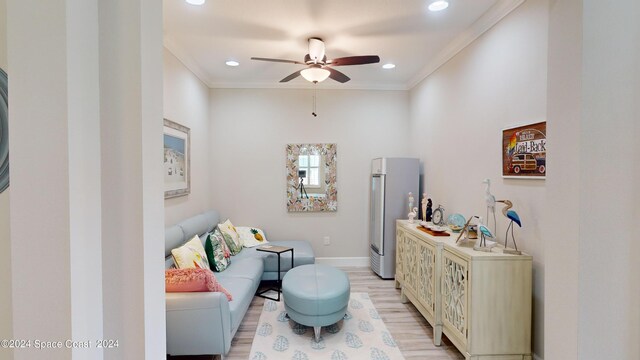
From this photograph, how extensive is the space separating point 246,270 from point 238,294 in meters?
0.56

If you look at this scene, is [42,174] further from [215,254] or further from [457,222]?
[457,222]

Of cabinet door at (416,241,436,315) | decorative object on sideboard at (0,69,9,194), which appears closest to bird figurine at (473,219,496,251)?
cabinet door at (416,241,436,315)

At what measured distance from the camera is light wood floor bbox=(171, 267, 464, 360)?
7.43ft

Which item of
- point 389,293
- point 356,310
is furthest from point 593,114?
point 389,293

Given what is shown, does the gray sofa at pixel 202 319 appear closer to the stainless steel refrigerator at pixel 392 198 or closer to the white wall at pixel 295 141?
the white wall at pixel 295 141

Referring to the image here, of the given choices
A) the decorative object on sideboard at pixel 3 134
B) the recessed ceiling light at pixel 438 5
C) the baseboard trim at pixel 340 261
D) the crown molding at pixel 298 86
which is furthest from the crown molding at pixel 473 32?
the decorative object on sideboard at pixel 3 134

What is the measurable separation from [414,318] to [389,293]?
1.96 feet

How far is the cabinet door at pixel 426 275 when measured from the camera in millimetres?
2488

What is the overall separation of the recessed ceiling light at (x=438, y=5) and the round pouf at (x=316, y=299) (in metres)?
2.61

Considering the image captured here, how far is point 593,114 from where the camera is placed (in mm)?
1003

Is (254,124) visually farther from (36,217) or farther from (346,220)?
(36,217)

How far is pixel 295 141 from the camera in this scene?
4.34 m

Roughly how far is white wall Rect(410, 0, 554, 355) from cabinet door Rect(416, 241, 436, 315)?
23.3 inches

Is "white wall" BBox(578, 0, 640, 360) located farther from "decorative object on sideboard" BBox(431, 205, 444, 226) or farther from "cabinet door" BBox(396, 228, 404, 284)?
"cabinet door" BBox(396, 228, 404, 284)
